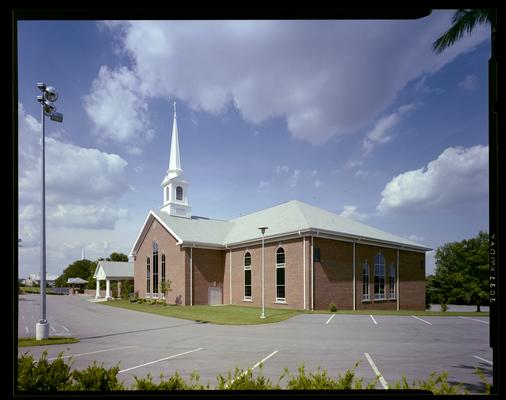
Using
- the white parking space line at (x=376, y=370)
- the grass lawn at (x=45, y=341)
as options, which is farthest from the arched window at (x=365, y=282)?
the grass lawn at (x=45, y=341)

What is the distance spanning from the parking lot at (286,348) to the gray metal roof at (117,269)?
2272 cm

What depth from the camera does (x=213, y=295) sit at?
31938mm

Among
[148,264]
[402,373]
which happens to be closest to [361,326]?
[402,373]

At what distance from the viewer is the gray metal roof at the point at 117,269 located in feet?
132

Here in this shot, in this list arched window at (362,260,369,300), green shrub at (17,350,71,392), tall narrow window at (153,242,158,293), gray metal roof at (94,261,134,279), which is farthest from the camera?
gray metal roof at (94,261,134,279)

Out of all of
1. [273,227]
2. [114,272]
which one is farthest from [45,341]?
[114,272]

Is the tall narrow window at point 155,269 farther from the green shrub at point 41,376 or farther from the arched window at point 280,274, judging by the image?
the green shrub at point 41,376

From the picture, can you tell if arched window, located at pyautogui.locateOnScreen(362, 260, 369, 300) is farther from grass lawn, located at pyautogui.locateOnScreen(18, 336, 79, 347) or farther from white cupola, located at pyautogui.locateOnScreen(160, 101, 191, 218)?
grass lawn, located at pyautogui.locateOnScreen(18, 336, 79, 347)

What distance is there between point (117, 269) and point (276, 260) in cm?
2138

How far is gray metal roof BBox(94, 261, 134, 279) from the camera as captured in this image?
132 ft

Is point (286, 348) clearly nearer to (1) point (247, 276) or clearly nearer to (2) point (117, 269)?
(1) point (247, 276)

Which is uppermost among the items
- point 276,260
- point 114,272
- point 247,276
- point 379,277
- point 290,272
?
point 276,260

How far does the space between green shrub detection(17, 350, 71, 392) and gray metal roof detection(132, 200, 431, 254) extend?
21.3 metres

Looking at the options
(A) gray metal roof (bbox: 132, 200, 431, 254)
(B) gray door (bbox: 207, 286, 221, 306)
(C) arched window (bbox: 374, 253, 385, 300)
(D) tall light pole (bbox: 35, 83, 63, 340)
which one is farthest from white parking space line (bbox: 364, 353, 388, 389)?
(B) gray door (bbox: 207, 286, 221, 306)
